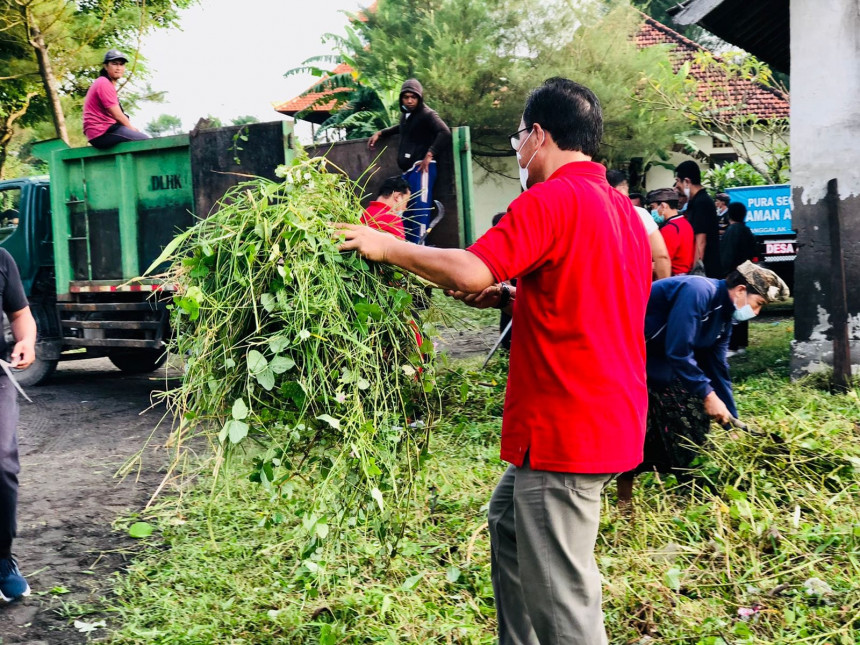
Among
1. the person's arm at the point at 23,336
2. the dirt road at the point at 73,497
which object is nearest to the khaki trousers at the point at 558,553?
the dirt road at the point at 73,497

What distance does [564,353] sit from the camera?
2.47 m

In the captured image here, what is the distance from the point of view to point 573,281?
2.44 meters

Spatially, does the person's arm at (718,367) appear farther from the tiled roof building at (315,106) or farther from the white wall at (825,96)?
the tiled roof building at (315,106)

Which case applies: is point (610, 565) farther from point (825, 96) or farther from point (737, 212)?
point (737, 212)

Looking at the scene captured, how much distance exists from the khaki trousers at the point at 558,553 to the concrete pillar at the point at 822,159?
554 cm

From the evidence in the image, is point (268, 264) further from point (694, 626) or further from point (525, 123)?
point (694, 626)

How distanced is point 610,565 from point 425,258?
6.54ft

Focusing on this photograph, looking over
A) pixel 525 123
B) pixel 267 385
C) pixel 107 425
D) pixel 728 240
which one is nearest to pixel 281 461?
pixel 267 385

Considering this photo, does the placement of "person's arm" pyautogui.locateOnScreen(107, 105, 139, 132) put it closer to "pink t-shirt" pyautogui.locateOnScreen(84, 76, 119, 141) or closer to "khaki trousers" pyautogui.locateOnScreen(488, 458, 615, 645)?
"pink t-shirt" pyautogui.locateOnScreen(84, 76, 119, 141)

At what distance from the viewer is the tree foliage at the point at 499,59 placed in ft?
63.3

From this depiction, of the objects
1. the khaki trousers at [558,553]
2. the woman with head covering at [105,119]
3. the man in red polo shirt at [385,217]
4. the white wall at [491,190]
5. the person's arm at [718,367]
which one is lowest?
the khaki trousers at [558,553]

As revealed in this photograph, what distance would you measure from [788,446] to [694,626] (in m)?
1.66

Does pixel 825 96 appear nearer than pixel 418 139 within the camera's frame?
Yes

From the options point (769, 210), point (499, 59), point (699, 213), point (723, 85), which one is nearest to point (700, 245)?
point (699, 213)
